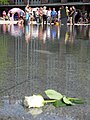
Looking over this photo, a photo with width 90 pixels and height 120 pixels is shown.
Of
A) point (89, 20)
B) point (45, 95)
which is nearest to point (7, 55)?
point (45, 95)

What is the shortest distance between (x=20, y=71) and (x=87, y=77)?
1.46m

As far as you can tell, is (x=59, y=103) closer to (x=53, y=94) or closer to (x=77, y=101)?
(x=77, y=101)

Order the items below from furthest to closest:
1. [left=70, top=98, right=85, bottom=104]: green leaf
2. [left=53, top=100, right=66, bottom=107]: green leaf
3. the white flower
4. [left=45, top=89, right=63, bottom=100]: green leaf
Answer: [left=45, top=89, right=63, bottom=100]: green leaf
[left=70, top=98, right=85, bottom=104]: green leaf
[left=53, top=100, right=66, bottom=107]: green leaf
the white flower

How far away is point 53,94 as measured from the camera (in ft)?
18.9

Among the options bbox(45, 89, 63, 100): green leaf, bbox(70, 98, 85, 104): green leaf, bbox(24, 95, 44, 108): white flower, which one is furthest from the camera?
bbox(45, 89, 63, 100): green leaf

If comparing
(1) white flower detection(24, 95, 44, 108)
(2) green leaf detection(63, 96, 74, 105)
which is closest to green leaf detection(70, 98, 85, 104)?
(2) green leaf detection(63, 96, 74, 105)

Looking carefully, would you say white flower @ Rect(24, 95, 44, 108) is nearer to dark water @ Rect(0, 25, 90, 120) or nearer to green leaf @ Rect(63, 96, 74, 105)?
dark water @ Rect(0, 25, 90, 120)

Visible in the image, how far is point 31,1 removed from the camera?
63031mm

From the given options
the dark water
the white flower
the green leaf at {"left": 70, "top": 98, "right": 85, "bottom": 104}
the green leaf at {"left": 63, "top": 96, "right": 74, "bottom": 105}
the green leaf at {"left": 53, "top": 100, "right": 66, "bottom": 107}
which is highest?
the white flower

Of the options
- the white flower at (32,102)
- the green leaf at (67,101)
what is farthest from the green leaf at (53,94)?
the white flower at (32,102)

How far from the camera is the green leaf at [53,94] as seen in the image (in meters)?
5.62

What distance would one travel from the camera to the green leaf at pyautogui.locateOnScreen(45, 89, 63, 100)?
5.62 meters

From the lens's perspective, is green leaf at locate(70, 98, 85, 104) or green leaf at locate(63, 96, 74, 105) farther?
green leaf at locate(70, 98, 85, 104)

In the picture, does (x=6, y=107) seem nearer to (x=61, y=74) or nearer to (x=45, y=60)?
(x=61, y=74)
